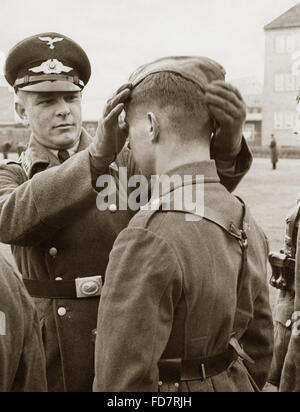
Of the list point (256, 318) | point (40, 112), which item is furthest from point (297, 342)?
point (40, 112)

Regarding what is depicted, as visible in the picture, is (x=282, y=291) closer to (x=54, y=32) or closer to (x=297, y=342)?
(x=297, y=342)

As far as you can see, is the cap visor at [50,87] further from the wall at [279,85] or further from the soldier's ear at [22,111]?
the wall at [279,85]

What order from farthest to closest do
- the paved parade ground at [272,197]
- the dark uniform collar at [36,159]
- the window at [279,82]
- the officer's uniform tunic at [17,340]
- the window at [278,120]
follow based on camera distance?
the window at [278,120] < the window at [279,82] < the paved parade ground at [272,197] < the dark uniform collar at [36,159] < the officer's uniform tunic at [17,340]

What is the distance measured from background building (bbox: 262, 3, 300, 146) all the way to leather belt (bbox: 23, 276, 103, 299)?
110 feet

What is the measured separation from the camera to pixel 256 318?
221 centimetres

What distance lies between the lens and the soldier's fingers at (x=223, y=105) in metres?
1.84

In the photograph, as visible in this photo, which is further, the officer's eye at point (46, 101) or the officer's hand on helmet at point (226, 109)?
the officer's eye at point (46, 101)

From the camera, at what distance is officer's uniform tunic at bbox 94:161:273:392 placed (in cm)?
168

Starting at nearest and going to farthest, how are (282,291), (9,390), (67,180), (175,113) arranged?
1. (9,390)
2. (175,113)
3. (67,180)
4. (282,291)

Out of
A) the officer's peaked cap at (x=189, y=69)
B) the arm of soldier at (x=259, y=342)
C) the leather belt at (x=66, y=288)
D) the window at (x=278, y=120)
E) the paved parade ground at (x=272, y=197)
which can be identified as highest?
the officer's peaked cap at (x=189, y=69)

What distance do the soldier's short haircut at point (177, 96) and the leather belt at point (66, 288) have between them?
2.94 feet

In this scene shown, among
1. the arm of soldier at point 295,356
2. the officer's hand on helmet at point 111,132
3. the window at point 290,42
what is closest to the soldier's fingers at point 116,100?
the officer's hand on helmet at point 111,132

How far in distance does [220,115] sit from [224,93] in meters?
0.07
